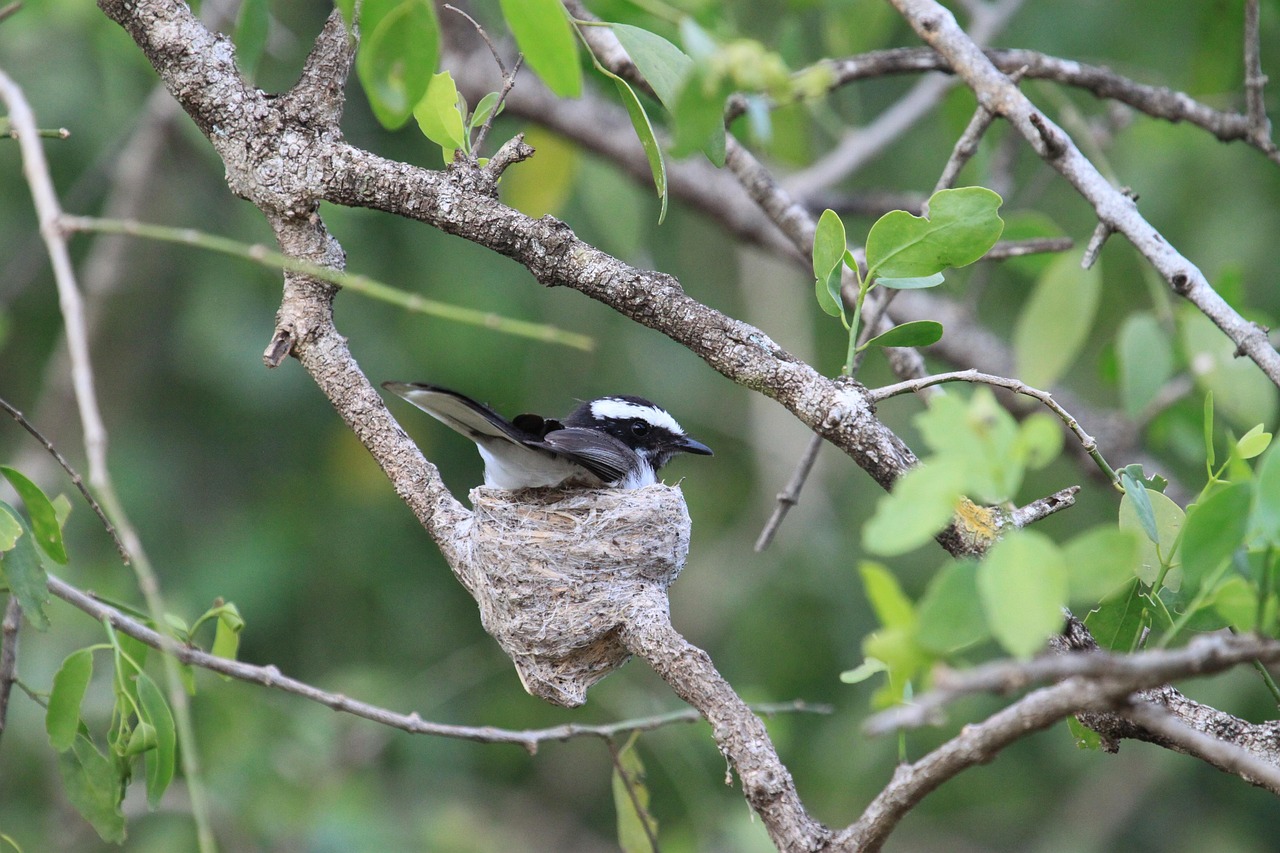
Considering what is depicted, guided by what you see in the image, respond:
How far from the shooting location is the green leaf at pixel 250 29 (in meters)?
2.58

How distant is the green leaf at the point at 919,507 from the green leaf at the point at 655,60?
96 centimetres

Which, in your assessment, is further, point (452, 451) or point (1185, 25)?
point (452, 451)

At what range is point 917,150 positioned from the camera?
6.71m

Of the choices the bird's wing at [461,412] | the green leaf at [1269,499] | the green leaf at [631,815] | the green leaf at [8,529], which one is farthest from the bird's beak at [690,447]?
Answer: the green leaf at [1269,499]

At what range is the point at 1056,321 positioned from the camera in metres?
3.58

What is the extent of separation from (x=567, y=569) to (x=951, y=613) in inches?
75.2

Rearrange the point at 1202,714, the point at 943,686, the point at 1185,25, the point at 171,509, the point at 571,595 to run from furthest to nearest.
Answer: the point at 171,509
the point at 1185,25
the point at 571,595
the point at 1202,714
the point at 943,686

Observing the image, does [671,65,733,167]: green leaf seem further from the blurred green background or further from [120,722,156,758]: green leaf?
the blurred green background

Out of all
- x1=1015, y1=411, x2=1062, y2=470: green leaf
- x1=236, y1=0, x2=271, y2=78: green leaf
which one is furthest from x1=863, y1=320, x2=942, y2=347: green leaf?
x1=236, y1=0, x2=271, y2=78: green leaf

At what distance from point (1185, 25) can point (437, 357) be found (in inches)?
174

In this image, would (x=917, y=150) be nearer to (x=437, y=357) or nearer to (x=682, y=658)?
(x=437, y=357)

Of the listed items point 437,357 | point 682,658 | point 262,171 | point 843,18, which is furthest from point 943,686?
point 437,357

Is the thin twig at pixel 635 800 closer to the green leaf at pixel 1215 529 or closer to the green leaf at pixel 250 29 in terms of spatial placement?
the green leaf at pixel 1215 529

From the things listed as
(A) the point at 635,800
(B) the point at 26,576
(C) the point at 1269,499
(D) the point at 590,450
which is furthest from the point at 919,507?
(D) the point at 590,450
